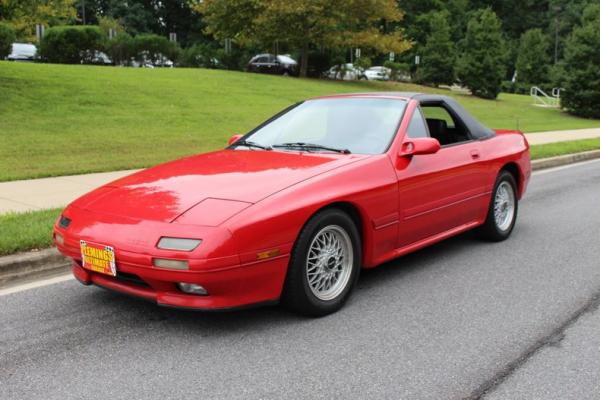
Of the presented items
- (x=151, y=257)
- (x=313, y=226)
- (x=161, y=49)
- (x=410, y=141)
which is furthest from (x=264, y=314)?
(x=161, y=49)

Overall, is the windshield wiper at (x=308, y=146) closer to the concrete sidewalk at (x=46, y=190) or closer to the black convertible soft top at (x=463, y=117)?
the black convertible soft top at (x=463, y=117)

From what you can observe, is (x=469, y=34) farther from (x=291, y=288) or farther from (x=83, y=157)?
(x=291, y=288)

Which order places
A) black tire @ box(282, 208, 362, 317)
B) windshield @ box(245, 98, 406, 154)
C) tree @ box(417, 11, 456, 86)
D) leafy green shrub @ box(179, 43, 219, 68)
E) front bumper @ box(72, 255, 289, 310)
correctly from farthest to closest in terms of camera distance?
1. tree @ box(417, 11, 456, 86)
2. leafy green shrub @ box(179, 43, 219, 68)
3. windshield @ box(245, 98, 406, 154)
4. black tire @ box(282, 208, 362, 317)
5. front bumper @ box(72, 255, 289, 310)

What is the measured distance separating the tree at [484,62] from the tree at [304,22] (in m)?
4.72

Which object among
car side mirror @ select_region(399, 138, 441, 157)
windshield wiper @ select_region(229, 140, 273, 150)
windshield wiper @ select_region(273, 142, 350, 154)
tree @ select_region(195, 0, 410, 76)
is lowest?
windshield wiper @ select_region(229, 140, 273, 150)

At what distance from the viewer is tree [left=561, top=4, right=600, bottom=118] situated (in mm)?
29766

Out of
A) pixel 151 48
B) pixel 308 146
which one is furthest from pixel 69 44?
pixel 308 146

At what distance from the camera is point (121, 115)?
15312 mm

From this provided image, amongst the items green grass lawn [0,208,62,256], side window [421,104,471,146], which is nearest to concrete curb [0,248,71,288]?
green grass lawn [0,208,62,256]

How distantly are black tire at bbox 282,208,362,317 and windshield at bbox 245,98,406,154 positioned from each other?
791 mm

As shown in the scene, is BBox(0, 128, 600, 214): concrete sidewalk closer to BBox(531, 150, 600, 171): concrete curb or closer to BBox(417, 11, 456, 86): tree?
BBox(531, 150, 600, 171): concrete curb

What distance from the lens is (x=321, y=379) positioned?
335 centimetres

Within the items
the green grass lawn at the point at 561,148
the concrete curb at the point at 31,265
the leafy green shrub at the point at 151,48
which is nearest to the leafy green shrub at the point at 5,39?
the leafy green shrub at the point at 151,48

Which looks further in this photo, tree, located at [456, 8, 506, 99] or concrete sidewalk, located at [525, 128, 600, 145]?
tree, located at [456, 8, 506, 99]
